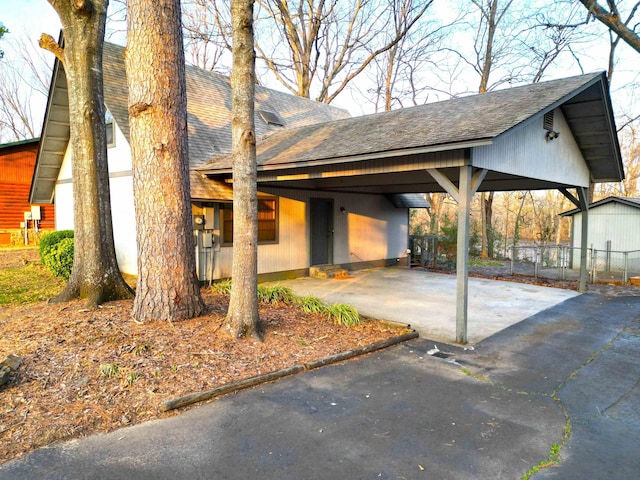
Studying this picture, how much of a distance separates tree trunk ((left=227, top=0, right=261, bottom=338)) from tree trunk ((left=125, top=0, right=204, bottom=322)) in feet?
3.28

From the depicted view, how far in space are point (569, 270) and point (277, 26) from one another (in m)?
17.5

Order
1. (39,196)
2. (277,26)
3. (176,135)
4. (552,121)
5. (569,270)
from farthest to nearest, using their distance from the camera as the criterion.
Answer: (277,26) → (569,270) → (39,196) → (552,121) → (176,135)

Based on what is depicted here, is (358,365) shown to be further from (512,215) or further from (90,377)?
(512,215)

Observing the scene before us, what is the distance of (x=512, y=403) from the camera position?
3.79 m

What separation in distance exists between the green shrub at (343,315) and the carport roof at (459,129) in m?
2.39

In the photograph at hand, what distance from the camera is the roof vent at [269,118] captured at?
13.0 meters

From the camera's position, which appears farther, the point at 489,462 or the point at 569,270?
the point at 569,270

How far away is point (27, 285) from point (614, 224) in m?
16.8

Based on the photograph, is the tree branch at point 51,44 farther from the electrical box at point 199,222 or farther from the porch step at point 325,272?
the porch step at point 325,272

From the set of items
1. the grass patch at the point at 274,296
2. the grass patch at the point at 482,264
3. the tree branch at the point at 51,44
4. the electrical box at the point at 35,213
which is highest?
the tree branch at the point at 51,44

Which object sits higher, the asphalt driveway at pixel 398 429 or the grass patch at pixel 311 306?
the grass patch at pixel 311 306

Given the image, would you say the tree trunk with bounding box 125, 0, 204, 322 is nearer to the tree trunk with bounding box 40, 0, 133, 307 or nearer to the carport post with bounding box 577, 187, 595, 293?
the tree trunk with bounding box 40, 0, 133, 307

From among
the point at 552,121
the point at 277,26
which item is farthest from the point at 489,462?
the point at 277,26

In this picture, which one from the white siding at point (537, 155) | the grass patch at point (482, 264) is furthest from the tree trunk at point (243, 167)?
the grass patch at point (482, 264)
